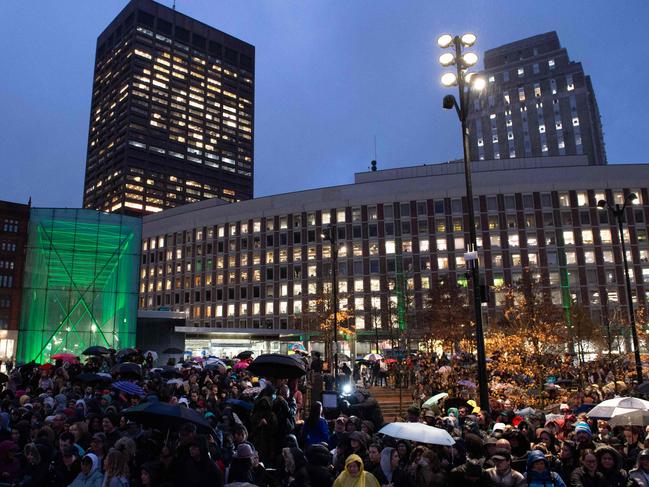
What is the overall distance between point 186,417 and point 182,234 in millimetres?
92342

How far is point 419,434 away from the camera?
847cm

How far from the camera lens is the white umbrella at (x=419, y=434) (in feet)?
27.4

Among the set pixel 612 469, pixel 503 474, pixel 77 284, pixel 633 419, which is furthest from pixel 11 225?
pixel 612 469

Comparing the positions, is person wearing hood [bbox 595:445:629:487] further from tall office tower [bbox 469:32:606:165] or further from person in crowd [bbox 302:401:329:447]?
tall office tower [bbox 469:32:606:165]

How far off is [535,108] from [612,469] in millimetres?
137162

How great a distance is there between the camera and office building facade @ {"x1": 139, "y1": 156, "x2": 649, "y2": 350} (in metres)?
77.6

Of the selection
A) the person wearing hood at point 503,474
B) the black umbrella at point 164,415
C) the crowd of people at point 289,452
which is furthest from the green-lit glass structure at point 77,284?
the person wearing hood at point 503,474

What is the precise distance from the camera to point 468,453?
356 inches

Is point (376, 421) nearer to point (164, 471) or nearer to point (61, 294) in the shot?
point (164, 471)

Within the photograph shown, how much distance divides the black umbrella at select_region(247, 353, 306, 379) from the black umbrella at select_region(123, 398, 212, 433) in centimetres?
576

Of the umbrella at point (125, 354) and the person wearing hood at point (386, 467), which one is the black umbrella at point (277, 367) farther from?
the umbrella at point (125, 354)

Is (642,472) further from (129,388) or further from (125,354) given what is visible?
(125,354)

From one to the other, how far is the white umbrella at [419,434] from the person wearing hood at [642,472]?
7.81 feet

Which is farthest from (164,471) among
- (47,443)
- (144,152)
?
(144,152)
